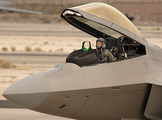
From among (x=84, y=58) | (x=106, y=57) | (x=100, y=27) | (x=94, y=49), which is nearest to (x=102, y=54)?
(x=106, y=57)

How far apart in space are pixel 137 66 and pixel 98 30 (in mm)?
2103

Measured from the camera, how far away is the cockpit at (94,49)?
7.44 m

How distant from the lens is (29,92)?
6582 mm

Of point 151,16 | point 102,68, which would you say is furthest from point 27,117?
point 151,16

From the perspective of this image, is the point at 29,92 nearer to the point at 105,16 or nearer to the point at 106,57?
the point at 106,57

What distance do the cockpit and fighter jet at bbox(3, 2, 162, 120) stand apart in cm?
3

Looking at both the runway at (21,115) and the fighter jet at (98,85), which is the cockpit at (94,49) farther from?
the runway at (21,115)

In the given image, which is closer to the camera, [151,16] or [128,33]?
[128,33]

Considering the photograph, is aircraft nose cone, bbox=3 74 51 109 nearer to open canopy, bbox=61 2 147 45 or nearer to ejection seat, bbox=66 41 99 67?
ejection seat, bbox=66 41 99 67

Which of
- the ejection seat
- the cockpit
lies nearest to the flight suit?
the cockpit

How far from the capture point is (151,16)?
120 m

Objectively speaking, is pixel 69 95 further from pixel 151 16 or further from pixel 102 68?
pixel 151 16

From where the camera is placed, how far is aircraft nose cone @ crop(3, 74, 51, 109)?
21.6 ft

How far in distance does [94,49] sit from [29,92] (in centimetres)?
255
